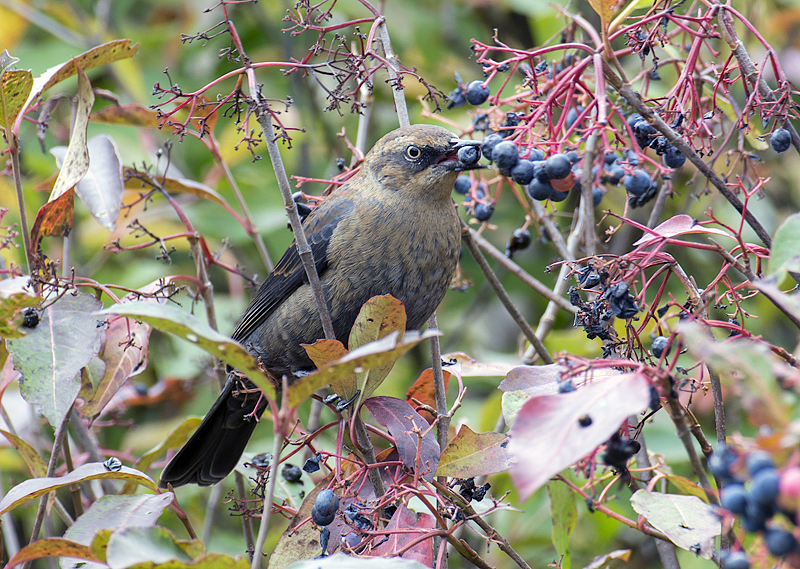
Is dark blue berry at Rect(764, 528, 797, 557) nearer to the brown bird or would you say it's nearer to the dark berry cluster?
the dark berry cluster

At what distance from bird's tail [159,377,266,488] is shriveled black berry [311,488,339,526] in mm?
1428

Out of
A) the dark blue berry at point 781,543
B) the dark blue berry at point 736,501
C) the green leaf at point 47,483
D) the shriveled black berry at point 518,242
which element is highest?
the dark blue berry at point 736,501

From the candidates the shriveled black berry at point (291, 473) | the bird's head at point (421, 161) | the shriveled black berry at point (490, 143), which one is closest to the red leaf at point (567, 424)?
the shriveled black berry at point (490, 143)

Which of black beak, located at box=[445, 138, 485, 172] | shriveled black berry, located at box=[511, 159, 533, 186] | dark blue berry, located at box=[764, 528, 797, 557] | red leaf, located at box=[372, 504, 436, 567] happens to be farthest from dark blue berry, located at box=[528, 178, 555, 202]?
dark blue berry, located at box=[764, 528, 797, 557]

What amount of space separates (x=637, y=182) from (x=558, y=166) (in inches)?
17.2

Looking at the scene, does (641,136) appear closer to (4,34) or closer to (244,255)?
(244,255)

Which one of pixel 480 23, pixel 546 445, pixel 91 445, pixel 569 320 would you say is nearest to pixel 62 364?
pixel 91 445

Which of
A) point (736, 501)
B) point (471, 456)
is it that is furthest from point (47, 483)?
point (736, 501)

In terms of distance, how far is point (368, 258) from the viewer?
2822 millimetres

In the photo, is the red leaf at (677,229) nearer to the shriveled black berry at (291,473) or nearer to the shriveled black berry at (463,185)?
the shriveled black berry at (463,185)

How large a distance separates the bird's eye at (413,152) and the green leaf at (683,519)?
65.7 inches

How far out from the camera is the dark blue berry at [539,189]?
1.80 m

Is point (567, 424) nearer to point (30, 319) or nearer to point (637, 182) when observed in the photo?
point (637, 182)

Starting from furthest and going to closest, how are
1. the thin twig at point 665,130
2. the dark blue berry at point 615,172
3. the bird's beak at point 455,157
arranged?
the bird's beak at point 455,157 < the dark blue berry at point 615,172 < the thin twig at point 665,130
